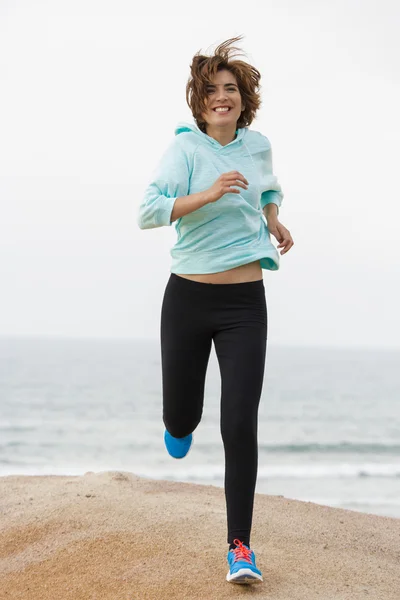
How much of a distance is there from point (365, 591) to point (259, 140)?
83.2 inches

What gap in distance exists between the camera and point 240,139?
3.36 m

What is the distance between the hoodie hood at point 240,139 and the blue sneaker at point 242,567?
175cm

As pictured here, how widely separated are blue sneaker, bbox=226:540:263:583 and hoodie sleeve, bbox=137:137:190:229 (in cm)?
140

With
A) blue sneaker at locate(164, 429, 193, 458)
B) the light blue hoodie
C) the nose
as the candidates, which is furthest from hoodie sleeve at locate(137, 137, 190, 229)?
blue sneaker at locate(164, 429, 193, 458)

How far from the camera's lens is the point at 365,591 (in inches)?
125

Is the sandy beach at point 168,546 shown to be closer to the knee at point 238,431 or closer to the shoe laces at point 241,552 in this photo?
the shoe laces at point 241,552

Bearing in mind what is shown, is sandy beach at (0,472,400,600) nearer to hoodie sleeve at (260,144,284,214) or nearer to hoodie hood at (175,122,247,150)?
hoodie sleeve at (260,144,284,214)

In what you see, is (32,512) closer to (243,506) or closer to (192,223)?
(243,506)

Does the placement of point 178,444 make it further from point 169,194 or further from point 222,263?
point 169,194

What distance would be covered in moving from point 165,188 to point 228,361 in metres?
0.80

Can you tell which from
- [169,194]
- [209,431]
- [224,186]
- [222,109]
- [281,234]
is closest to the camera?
[224,186]

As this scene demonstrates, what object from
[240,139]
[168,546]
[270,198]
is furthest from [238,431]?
[240,139]

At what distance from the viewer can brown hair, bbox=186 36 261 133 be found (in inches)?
127

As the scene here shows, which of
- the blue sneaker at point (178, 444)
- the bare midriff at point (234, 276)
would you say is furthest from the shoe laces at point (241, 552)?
the bare midriff at point (234, 276)
